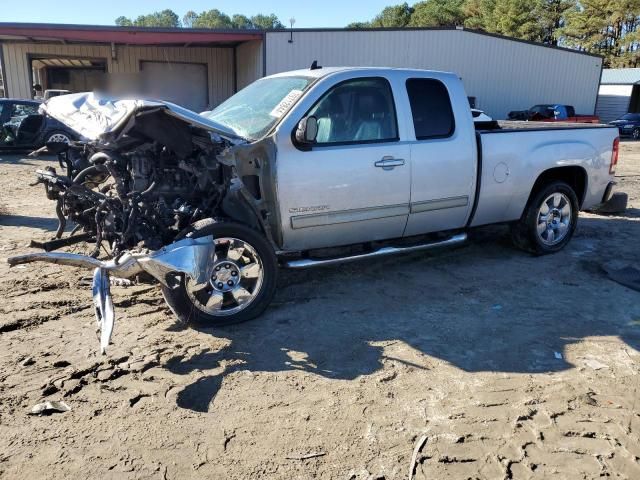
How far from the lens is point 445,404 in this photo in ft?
11.4

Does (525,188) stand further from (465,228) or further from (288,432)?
(288,432)

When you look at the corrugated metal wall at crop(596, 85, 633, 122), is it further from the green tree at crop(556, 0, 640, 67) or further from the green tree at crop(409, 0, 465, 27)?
the green tree at crop(409, 0, 465, 27)

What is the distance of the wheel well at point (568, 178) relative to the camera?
632 centimetres

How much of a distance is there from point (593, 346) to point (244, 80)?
20567mm

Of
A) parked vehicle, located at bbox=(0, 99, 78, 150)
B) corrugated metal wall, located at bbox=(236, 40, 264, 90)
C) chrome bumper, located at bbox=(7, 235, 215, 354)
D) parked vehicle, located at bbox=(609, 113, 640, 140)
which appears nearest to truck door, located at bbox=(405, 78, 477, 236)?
chrome bumper, located at bbox=(7, 235, 215, 354)

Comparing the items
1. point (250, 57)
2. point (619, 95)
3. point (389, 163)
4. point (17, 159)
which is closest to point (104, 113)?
point (389, 163)

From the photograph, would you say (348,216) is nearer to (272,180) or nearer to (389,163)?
(389,163)

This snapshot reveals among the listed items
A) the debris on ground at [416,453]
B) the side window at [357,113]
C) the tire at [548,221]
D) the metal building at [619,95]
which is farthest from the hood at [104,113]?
the metal building at [619,95]

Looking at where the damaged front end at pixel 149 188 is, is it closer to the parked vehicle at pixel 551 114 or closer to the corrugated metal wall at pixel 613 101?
the parked vehicle at pixel 551 114

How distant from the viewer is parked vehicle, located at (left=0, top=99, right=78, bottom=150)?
1434 cm

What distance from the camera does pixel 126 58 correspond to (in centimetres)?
2217

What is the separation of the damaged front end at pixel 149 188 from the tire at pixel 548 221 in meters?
3.22

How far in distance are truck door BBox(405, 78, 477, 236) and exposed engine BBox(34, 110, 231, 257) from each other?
1.86 m

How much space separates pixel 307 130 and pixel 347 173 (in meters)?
0.57
